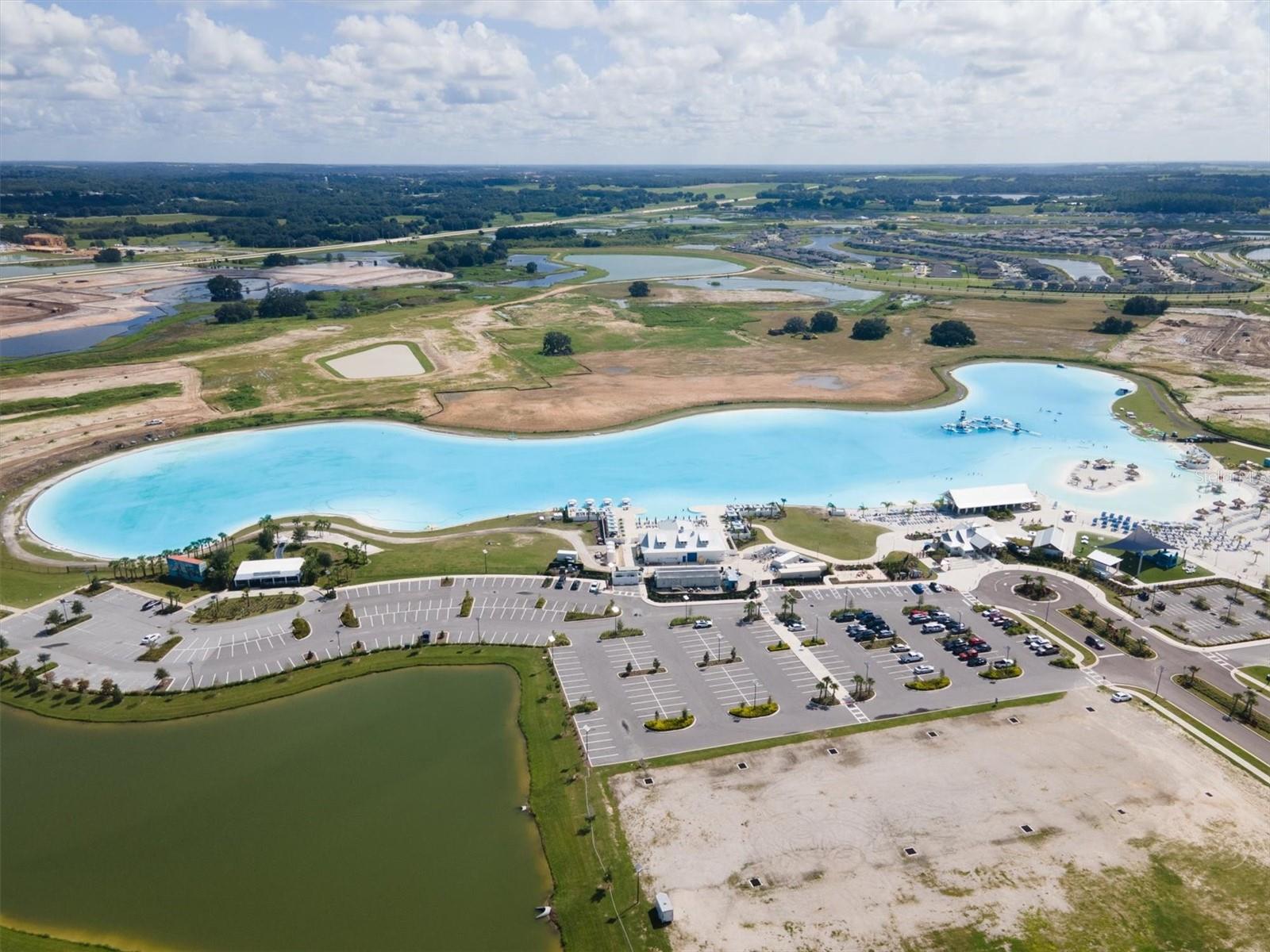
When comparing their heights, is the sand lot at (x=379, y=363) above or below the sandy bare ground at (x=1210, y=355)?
below

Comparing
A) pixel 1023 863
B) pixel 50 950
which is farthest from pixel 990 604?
pixel 50 950

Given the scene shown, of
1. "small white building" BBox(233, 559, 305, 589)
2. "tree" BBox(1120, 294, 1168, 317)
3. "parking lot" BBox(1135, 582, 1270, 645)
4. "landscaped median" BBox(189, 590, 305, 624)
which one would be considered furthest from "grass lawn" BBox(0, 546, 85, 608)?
"tree" BBox(1120, 294, 1168, 317)

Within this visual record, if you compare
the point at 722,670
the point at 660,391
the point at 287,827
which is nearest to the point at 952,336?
the point at 660,391

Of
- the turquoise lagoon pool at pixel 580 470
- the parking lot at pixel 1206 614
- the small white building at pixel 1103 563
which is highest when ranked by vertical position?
the small white building at pixel 1103 563

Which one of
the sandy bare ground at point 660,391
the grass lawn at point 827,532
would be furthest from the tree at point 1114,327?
the grass lawn at point 827,532

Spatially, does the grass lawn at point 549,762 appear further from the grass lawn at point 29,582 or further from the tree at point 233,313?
the tree at point 233,313

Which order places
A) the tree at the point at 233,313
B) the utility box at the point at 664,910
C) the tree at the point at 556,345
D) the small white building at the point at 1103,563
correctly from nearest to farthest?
the utility box at the point at 664,910 → the small white building at the point at 1103,563 → the tree at the point at 556,345 → the tree at the point at 233,313

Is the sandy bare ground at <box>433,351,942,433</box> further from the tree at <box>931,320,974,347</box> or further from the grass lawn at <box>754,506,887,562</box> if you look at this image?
the grass lawn at <box>754,506,887,562</box>
